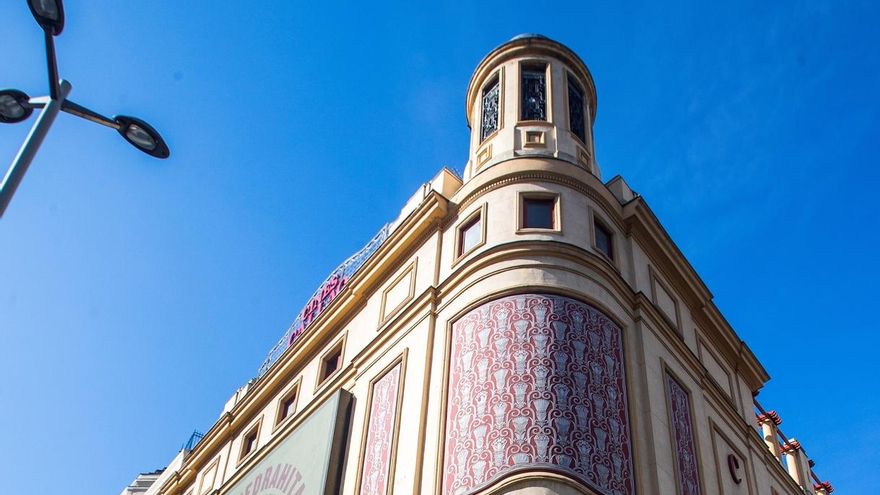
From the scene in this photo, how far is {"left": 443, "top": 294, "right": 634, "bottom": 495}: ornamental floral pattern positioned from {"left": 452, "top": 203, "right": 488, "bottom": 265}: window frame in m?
2.04

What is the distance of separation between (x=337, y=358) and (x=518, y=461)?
10.5 metres

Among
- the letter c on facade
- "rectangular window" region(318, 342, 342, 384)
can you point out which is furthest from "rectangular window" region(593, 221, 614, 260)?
"rectangular window" region(318, 342, 342, 384)

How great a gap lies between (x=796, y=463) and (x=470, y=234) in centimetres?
1583

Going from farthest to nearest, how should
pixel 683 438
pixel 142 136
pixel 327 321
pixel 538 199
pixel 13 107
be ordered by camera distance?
pixel 327 321
pixel 538 199
pixel 683 438
pixel 142 136
pixel 13 107

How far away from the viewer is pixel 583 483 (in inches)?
577

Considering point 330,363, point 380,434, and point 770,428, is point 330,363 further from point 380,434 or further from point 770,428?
point 770,428

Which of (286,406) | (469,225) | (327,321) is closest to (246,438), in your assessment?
(286,406)

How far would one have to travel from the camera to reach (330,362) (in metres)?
24.8

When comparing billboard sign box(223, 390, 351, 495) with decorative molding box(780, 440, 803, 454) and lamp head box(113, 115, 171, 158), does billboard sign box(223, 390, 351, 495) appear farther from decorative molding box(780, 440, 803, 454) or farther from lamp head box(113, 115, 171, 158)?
decorative molding box(780, 440, 803, 454)

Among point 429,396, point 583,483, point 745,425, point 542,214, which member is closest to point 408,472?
point 429,396

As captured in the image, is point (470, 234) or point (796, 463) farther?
point (796, 463)

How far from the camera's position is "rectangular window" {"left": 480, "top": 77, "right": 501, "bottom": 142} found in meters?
23.5

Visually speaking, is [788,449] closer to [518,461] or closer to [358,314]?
[358,314]

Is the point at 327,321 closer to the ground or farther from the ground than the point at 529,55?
closer to the ground
